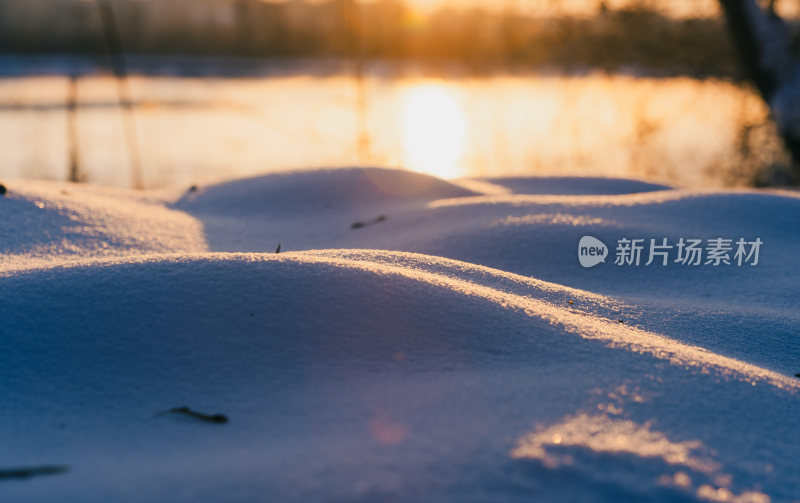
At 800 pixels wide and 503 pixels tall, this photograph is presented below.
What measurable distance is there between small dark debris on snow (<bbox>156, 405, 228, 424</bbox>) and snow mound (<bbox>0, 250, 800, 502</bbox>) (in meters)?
0.01

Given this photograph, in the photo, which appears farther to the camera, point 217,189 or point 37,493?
point 217,189

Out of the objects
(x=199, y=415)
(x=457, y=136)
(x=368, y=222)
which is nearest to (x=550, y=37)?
(x=457, y=136)

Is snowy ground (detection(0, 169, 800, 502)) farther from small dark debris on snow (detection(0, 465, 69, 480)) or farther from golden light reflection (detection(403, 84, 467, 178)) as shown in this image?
golden light reflection (detection(403, 84, 467, 178))

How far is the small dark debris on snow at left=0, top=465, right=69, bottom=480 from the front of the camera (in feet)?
2.44

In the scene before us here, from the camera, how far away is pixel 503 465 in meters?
0.75

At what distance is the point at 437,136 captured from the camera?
8.38 meters

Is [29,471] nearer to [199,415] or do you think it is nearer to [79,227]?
[199,415]

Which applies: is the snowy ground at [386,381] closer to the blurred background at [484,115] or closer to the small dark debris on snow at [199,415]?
the small dark debris on snow at [199,415]

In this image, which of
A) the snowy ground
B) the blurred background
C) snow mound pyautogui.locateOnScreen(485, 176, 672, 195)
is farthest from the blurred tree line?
the snowy ground

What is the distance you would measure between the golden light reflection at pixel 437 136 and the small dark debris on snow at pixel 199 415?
444cm

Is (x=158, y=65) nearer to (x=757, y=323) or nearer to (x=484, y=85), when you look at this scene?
(x=484, y=85)

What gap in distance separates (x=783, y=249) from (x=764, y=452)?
4.01ft

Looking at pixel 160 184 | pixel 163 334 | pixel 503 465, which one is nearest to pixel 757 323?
pixel 503 465

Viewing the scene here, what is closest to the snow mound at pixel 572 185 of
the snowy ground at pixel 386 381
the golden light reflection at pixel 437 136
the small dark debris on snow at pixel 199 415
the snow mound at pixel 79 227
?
the snowy ground at pixel 386 381
